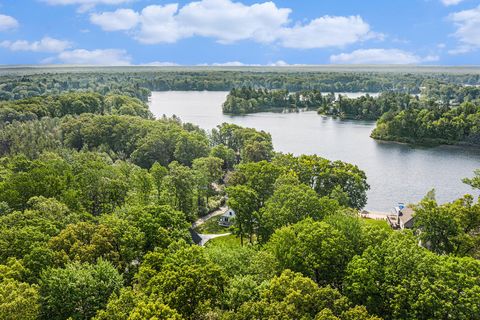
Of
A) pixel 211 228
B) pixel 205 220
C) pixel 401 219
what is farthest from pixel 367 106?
pixel 211 228

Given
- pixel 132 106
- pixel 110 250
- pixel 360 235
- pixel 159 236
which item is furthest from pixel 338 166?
pixel 132 106

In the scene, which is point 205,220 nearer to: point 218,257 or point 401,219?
point 401,219

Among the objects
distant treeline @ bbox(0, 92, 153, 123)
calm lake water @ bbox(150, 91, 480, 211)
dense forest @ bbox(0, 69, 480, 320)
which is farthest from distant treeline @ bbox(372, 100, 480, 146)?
dense forest @ bbox(0, 69, 480, 320)

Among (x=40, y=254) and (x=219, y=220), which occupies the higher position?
(x=40, y=254)

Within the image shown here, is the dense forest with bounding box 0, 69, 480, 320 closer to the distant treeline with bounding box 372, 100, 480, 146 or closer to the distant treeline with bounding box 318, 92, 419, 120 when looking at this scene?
the distant treeline with bounding box 372, 100, 480, 146

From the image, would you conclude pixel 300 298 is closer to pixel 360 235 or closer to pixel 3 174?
pixel 360 235
